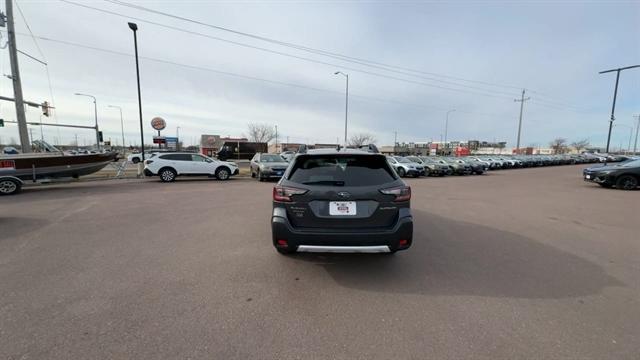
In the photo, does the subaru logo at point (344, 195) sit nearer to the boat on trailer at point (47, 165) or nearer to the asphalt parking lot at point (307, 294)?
the asphalt parking lot at point (307, 294)

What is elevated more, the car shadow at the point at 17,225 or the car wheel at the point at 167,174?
the car wheel at the point at 167,174

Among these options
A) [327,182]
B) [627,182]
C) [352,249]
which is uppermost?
[327,182]

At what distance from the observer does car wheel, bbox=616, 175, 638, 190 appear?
1335 centimetres

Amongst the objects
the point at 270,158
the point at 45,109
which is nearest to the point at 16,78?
the point at 45,109

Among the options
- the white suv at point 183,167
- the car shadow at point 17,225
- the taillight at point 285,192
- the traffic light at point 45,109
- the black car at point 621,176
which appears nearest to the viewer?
the taillight at point 285,192

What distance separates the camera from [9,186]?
35.0ft

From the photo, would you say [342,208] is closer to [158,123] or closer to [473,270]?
[473,270]

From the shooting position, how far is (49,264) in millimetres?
4238

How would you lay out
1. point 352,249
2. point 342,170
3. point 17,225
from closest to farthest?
point 352,249, point 342,170, point 17,225

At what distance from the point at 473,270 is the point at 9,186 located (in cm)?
1500

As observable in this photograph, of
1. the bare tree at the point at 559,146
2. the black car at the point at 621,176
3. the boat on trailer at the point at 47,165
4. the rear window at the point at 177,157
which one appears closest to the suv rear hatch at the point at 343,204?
the boat on trailer at the point at 47,165

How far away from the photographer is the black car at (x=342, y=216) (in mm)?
3570

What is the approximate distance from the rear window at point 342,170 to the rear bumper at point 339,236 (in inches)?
20.9

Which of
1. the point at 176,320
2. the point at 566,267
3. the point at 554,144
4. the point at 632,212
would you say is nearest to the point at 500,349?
the point at 566,267
